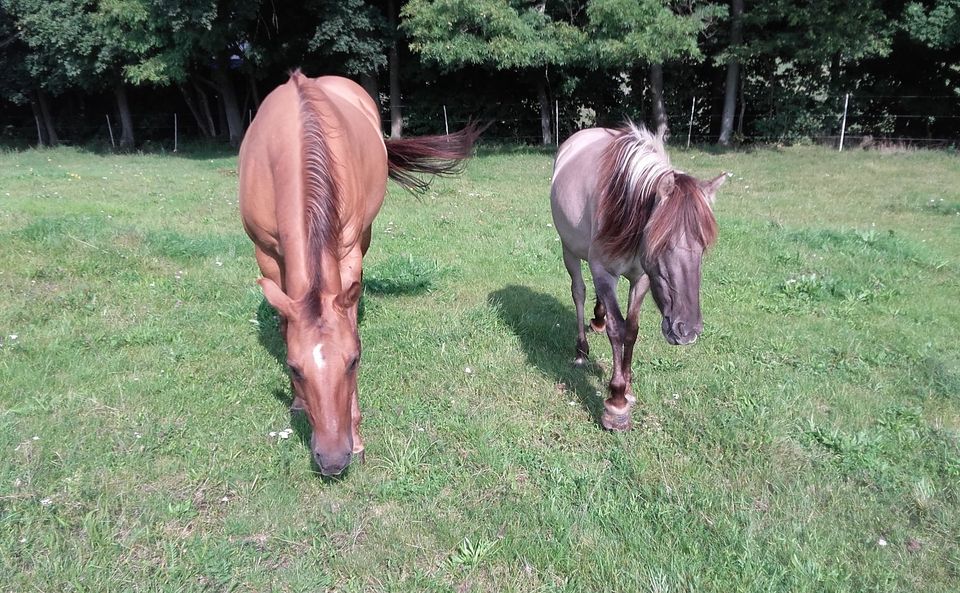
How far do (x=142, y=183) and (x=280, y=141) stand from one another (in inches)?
467

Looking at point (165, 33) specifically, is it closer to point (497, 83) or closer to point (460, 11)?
point (460, 11)

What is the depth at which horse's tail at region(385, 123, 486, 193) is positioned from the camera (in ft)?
18.5

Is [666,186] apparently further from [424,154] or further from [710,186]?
[424,154]

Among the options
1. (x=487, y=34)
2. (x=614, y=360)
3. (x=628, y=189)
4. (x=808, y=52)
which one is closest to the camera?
(x=628, y=189)

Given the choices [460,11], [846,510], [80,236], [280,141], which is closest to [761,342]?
[846,510]

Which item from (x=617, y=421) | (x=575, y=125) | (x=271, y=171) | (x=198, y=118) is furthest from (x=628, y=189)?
(x=198, y=118)

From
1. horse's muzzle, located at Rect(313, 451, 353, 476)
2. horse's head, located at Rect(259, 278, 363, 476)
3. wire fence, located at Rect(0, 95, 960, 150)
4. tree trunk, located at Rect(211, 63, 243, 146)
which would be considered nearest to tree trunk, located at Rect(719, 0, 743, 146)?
wire fence, located at Rect(0, 95, 960, 150)

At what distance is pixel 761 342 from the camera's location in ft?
16.1

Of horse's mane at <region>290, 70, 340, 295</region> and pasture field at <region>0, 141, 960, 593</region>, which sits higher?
horse's mane at <region>290, 70, 340, 295</region>

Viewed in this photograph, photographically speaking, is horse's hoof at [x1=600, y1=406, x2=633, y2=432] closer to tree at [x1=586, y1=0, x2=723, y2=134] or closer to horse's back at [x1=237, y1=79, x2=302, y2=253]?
horse's back at [x1=237, y1=79, x2=302, y2=253]

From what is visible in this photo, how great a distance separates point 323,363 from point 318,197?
94cm

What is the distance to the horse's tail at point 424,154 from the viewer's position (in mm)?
5629

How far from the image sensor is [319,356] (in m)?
2.59

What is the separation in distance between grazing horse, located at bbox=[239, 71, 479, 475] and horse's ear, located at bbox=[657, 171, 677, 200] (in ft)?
5.41
